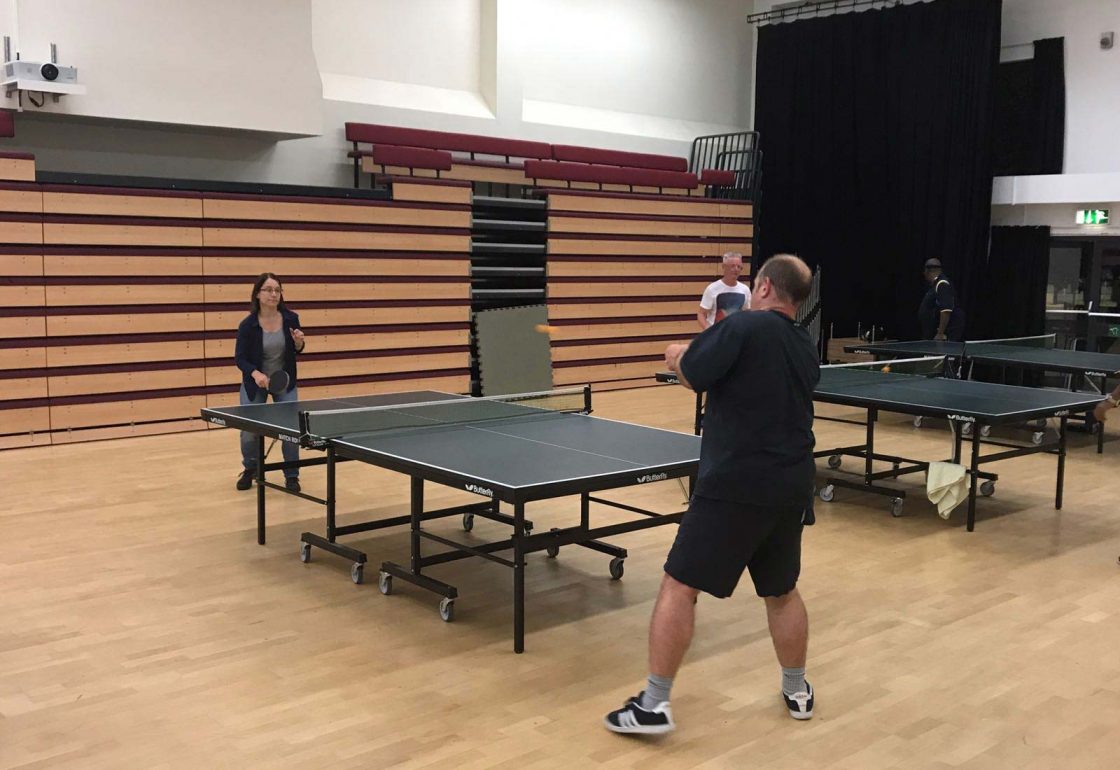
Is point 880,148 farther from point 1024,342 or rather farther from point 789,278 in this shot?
point 789,278

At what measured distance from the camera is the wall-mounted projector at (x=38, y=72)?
25.1 feet

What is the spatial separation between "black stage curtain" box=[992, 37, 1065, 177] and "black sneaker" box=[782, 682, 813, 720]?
1024cm

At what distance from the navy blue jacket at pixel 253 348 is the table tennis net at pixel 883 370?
3414 millimetres

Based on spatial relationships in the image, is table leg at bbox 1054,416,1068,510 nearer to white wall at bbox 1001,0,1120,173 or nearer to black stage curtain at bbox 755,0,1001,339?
black stage curtain at bbox 755,0,1001,339

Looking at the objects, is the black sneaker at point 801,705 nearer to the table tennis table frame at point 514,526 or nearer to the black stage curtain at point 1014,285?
the table tennis table frame at point 514,526

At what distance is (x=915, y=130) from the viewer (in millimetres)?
12539

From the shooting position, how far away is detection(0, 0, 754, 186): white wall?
8.48 meters

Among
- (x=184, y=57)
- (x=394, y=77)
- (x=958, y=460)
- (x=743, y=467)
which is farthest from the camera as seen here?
(x=394, y=77)

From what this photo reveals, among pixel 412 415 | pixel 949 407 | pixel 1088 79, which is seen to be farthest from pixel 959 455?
pixel 1088 79

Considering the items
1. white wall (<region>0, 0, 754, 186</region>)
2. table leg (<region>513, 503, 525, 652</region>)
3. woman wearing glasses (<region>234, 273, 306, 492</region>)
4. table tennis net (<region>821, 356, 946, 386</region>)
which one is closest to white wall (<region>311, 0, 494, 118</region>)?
white wall (<region>0, 0, 754, 186</region>)

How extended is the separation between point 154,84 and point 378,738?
6759mm

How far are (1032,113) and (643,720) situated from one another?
1095 centimetres

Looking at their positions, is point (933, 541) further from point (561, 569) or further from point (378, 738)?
point (378, 738)

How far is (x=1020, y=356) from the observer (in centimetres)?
880
